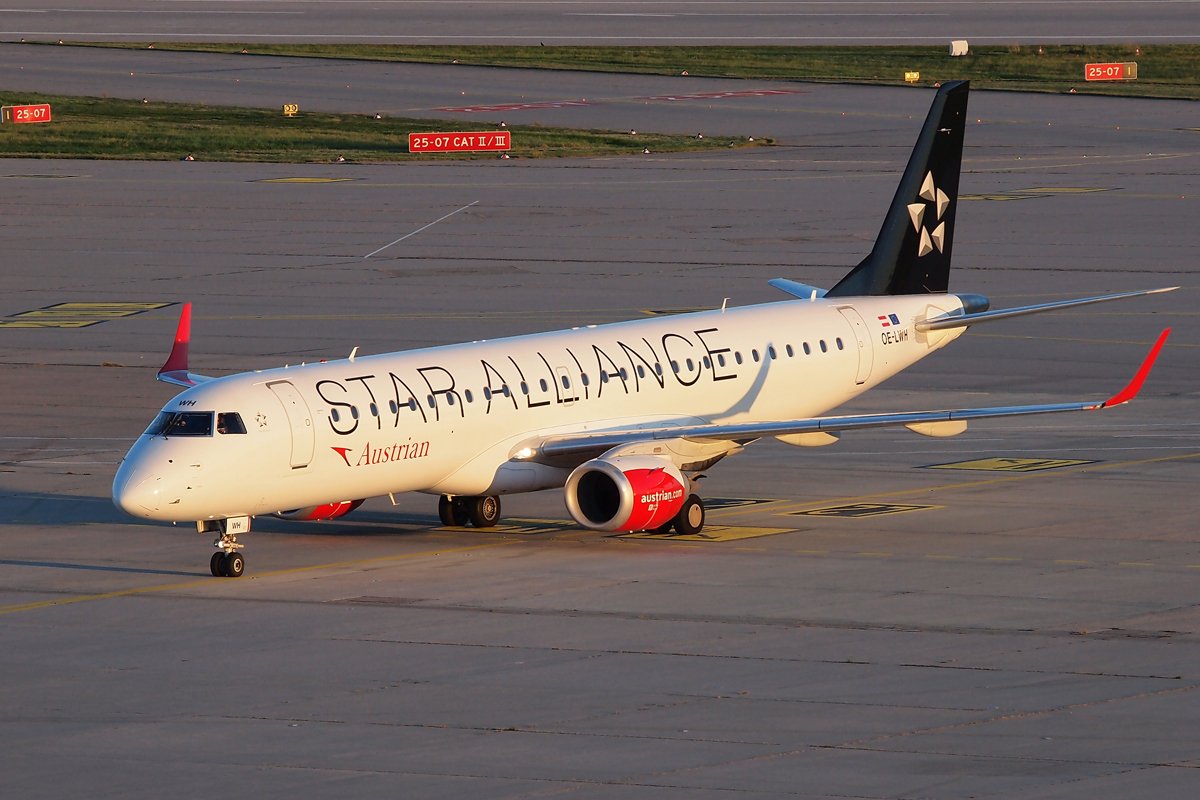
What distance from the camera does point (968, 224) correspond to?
83250mm

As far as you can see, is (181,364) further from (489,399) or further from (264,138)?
(264,138)

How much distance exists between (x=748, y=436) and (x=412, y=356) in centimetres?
653

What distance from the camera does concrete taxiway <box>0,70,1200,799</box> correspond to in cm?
2508

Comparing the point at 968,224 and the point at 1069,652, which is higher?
the point at 968,224

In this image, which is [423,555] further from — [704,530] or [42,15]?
[42,15]

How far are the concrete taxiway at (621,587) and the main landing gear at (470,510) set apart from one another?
53 centimetres

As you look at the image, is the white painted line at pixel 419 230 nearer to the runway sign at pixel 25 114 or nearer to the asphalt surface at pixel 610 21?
the runway sign at pixel 25 114

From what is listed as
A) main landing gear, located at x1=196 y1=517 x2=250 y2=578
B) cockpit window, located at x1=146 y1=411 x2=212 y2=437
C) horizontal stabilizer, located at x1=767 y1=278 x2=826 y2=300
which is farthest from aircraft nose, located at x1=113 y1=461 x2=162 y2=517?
horizontal stabilizer, located at x1=767 y1=278 x2=826 y2=300

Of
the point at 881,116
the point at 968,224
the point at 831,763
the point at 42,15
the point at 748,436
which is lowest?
the point at 831,763

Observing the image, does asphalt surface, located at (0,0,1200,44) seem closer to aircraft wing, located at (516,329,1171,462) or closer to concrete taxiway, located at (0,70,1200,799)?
concrete taxiway, located at (0,70,1200,799)

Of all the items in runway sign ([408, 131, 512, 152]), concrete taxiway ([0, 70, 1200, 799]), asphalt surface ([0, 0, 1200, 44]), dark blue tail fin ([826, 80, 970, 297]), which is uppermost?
asphalt surface ([0, 0, 1200, 44])

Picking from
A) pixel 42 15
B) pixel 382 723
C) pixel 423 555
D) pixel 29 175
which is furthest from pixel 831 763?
pixel 42 15

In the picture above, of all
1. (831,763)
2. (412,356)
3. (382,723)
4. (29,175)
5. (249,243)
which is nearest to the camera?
(831,763)

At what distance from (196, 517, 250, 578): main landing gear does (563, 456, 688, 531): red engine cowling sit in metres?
5.97
